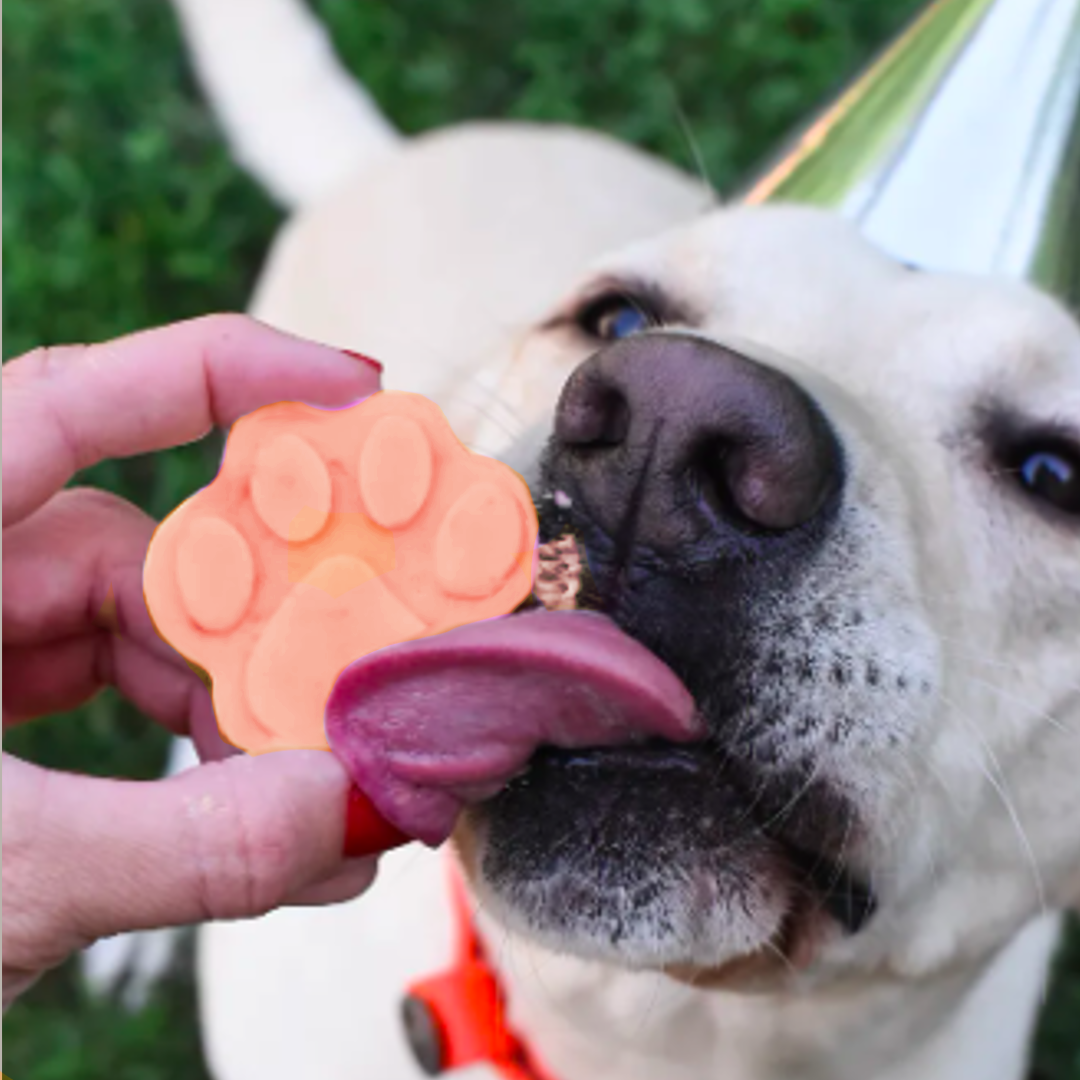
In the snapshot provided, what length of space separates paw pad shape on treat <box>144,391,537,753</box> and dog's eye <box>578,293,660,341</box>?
0.64 meters

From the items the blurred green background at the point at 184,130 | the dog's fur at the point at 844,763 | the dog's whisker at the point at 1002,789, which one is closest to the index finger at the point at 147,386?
the dog's fur at the point at 844,763

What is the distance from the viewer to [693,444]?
1088 millimetres

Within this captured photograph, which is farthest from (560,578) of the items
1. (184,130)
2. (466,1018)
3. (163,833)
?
(184,130)

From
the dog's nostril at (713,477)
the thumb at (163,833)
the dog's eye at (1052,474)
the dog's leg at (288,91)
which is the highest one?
the dog's nostril at (713,477)

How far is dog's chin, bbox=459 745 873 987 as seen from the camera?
1152 millimetres

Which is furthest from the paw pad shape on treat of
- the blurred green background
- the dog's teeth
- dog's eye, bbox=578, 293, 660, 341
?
the blurred green background

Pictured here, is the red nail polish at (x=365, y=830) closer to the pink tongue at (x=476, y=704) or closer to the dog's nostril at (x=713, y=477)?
the pink tongue at (x=476, y=704)

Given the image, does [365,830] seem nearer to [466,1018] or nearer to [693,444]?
[693,444]

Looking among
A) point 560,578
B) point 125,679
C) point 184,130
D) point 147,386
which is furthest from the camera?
point 184,130

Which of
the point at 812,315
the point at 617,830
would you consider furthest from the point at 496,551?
the point at 812,315

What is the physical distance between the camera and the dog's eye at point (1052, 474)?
1526 mm

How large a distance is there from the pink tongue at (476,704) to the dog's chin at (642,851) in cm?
9

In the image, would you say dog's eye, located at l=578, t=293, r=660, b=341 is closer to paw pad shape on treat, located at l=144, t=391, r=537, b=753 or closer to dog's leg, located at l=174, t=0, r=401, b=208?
paw pad shape on treat, located at l=144, t=391, r=537, b=753

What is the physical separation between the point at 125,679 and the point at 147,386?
504 millimetres
